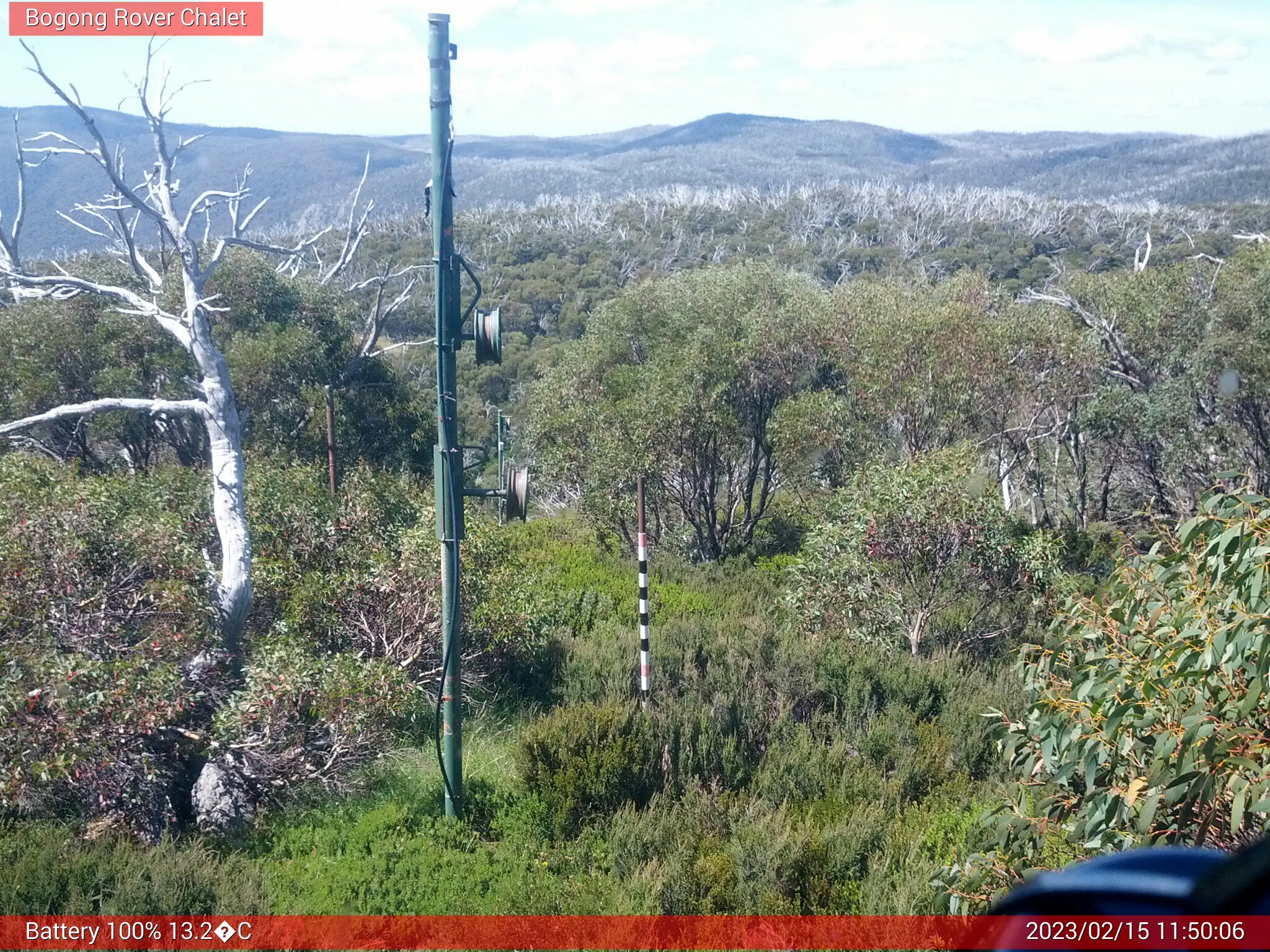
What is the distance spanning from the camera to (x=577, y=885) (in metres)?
5.30

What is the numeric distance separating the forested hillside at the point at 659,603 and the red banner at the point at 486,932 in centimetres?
15

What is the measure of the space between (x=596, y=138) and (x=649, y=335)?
165 m

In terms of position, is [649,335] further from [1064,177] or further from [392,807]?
[1064,177]

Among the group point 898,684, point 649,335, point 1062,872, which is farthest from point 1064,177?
point 1062,872

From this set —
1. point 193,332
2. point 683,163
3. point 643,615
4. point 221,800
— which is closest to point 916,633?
point 643,615

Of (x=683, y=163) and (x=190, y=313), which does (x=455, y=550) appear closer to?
(x=190, y=313)

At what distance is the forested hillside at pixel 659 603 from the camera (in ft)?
14.6

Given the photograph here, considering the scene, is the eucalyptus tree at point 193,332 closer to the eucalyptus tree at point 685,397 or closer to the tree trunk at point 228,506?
the tree trunk at point 228,506

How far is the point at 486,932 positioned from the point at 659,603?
7.77 m

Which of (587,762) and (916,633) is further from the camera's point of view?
(916,633)

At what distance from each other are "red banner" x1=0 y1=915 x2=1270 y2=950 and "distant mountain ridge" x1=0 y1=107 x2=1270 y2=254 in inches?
1902

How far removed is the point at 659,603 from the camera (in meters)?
12.6

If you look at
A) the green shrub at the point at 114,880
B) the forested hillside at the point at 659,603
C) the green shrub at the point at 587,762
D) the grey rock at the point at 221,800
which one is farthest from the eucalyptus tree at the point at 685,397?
the green shrub at the point at 114,880

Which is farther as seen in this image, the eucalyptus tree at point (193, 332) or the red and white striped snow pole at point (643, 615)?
the red and white striped snow pole at point (643, 615)
